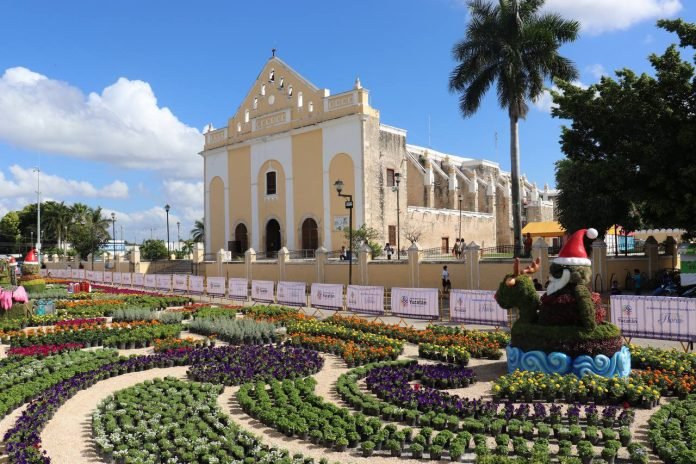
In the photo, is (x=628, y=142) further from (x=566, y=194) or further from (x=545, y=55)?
(x=566, y=194)

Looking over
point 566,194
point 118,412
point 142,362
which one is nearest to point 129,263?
point 566,194

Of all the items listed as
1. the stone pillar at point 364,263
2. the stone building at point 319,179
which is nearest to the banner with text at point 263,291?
the stone pillar at point 364,263

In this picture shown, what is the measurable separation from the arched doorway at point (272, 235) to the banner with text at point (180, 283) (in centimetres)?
1087

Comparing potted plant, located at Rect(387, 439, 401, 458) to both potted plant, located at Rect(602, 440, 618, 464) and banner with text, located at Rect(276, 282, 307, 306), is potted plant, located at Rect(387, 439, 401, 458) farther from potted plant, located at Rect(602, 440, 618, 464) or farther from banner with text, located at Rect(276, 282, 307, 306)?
banner with text, located at Rect(276, 282, 307, 306)

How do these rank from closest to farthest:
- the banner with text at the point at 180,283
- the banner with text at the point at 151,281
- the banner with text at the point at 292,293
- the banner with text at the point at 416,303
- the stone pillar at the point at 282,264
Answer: the banner with text at the point at 416,303 → the banner with text at the point at 292,293 → the banner with text at the point at 180,283 → the stone pillar at the point at 282,264 → the banner with text at the point at 151,281

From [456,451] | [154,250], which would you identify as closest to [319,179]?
[456,451]

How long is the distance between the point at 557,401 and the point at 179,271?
1352 inches

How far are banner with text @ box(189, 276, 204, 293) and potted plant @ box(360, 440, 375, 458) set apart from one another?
69.0 feet

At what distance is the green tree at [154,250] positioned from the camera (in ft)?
196

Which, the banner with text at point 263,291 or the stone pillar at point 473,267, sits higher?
the stone pillar at point 473,267

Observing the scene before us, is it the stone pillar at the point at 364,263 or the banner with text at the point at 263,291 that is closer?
the banner with text at the point at 263,291

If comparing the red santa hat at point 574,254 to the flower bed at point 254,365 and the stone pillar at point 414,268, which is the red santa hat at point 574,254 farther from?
the stone pillar at point 414,268

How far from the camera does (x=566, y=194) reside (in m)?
28.1

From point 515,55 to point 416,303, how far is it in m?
14.2
